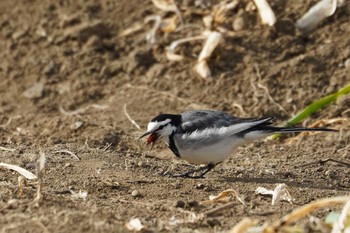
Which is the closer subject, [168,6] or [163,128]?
[163,128]

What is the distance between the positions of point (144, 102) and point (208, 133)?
2.26 metres

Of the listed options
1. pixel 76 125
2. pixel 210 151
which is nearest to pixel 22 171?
pixel 210 151

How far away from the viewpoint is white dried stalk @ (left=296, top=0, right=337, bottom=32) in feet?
30.9

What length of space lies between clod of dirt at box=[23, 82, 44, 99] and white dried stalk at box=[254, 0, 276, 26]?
2508mm

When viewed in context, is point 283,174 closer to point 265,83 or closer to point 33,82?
point 265,83

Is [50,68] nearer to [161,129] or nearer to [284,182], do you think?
[161,129]

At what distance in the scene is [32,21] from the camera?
1057cm

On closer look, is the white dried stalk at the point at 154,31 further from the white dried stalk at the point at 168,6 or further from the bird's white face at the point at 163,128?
the bird's white face at the point at 163,128

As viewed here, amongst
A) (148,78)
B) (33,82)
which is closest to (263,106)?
(148,78)

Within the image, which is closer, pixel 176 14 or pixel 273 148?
pixel 273 148

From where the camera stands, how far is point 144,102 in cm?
917

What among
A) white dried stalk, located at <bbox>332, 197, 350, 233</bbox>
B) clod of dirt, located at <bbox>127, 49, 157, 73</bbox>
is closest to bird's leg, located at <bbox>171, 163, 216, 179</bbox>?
white dried stalk, located at <bbox>332, 197, 350, 233</bbox>

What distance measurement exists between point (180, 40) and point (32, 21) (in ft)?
6.41

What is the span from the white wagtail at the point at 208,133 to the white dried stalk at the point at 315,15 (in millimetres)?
2620
